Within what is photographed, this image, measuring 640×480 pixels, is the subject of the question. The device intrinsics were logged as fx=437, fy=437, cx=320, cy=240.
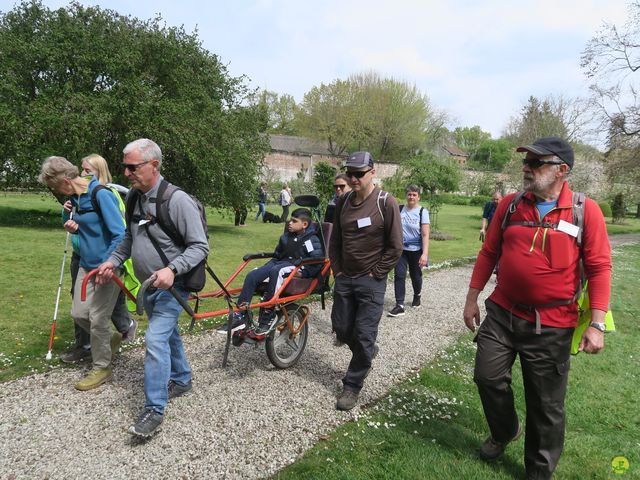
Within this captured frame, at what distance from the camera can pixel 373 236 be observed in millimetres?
4059

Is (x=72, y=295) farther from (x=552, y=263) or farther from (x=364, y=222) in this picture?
(x=552, y=263)

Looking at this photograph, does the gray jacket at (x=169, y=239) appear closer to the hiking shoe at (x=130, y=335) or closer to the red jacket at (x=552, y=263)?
the hiking shoe at (x=130, y=335)

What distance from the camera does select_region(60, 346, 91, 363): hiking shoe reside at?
4.68 m

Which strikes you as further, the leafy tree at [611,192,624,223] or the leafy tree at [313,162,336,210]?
the leafy tree at [611,192,624,223]

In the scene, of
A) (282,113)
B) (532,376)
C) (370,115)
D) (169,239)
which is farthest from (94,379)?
(282,113)

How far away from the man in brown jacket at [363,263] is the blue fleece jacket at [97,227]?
2167 mm

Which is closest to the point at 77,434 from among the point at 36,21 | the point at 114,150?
the point at 114,150

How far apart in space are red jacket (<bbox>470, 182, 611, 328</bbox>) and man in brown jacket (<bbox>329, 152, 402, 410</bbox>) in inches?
46.5

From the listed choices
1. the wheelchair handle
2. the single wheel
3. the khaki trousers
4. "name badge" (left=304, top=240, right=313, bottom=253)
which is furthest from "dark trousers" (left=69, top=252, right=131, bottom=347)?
"name badge" (left=304, top=240, right=313, bottom=253)

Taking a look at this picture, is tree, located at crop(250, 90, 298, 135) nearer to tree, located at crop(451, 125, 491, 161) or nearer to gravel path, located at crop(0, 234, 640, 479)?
tree, located at crop(451, 125, 491, 161)

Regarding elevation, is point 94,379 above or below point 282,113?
below

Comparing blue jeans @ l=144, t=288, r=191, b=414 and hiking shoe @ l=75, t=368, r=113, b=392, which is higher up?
blue jeans @ l=144, t=288, r=191, b=414

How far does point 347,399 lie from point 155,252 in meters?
2.18

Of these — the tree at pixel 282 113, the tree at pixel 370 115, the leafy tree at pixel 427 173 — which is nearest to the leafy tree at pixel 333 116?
the tree at pixel 370 115
